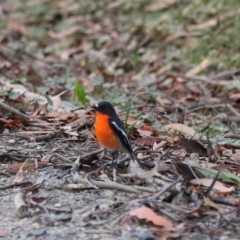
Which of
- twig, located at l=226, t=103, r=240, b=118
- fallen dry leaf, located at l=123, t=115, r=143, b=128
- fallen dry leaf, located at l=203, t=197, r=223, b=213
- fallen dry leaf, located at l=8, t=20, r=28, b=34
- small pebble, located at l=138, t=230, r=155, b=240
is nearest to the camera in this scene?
small pebble, located at l=138, t=230, r=155, b=240

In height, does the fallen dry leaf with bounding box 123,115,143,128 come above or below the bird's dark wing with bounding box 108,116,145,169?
below

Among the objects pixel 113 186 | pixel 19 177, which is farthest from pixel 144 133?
pixel 113 186

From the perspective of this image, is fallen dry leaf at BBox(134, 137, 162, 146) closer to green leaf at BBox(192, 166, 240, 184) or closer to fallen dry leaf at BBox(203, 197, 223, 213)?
green leaf at BBox(192, 166, 240, 184)

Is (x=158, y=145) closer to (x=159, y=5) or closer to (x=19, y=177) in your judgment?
(x=19, y=177)

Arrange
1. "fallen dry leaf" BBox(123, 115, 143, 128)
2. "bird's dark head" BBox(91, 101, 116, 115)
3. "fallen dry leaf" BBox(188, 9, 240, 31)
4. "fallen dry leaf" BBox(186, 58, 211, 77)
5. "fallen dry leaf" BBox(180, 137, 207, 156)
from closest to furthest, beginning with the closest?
"bird's dark head" BBox(91, 101, 116, 115)
"fallen dry leaf" BBox(180, 137, 207, 156)
"fallen dry leaf" BBox(123, 115, 143, 128)
"fallen dry leaf" BBox(186, 58, 211, 77)
"fallen dry leaf" BBox(188, 9, 240, 31)

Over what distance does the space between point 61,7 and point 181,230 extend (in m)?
9.79

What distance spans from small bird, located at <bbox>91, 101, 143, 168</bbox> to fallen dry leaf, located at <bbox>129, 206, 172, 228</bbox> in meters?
0.68

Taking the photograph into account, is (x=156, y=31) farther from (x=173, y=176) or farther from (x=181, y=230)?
(x=181, y=230)

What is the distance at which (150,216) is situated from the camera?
3326 millimetres

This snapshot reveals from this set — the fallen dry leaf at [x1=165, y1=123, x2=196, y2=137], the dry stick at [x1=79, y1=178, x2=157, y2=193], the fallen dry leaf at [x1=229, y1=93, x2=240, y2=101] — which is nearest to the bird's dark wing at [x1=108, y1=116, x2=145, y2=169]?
the dry stick at [x1=79, y1=178, x2=157, y2=193]

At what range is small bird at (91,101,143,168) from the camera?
404 centimetres

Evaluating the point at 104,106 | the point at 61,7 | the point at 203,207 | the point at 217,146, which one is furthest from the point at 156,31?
the point at 203,207

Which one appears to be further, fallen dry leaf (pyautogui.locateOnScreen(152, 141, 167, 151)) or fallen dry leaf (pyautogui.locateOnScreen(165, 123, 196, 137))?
fallen dry leaf (pyautogui.locateOnScreen(165, 123, 196, 137))

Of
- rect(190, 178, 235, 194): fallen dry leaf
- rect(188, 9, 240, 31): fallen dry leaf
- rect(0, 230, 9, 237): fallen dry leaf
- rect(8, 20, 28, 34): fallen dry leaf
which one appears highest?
rect(0, 230, 9, 237): fallen dry leaf
